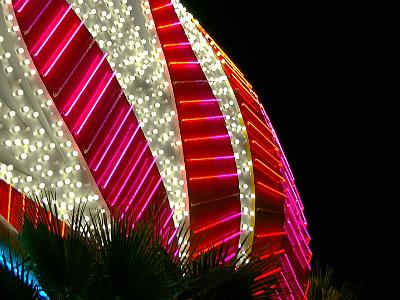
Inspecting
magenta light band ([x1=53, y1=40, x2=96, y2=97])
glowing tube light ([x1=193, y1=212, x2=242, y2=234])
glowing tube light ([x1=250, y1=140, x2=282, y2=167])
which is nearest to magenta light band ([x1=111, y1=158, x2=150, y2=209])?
glowing tube light ([x1=193, y1=212, x2=242, y2=234])

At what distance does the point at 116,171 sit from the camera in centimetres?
738

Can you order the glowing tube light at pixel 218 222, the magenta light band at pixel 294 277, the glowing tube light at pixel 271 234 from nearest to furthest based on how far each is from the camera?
the glowing tube light at pixel 218 222 → the glowing tube light at pixel 271 234 → the magenta light band at pixel 294 277

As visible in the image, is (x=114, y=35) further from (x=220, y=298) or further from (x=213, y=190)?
(x=220, y=298)

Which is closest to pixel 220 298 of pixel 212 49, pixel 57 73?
pixel 57 73

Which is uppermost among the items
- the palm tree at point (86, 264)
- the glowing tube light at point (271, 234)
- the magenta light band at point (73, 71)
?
the magenta light band at point (73, 71)

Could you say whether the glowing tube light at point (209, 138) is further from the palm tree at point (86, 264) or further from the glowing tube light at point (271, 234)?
the palm tree at point (86, 264)

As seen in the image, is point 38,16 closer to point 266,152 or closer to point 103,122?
point 103,122

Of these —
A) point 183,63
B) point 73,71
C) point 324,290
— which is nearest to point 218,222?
point 183,63

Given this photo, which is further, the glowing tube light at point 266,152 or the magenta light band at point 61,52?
the glowing tube light at point 266,152

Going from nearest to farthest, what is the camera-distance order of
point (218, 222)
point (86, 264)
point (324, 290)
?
point (86, 264) < point (218, 222) < point (324, 290)

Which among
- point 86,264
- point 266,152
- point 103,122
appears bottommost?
point 86,264

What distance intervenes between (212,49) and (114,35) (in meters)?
2.07

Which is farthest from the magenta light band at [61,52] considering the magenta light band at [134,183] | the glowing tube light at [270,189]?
the glowing tube light at [270,189]

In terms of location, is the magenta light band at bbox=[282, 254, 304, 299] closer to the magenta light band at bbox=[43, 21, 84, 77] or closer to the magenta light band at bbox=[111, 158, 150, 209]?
the magenta light band at bbox=[111, 158, 150, 209]
